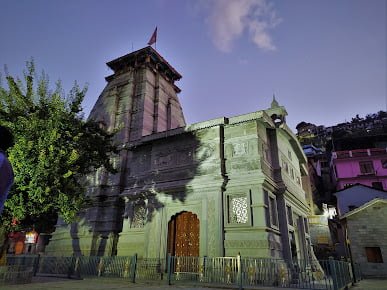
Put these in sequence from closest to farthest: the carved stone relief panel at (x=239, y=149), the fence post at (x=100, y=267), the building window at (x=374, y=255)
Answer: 1. the fence post at (x=100, y=267)
2. the carved stone relief panel at (x=239, y=149)
3. the building window at (x=374, y=255)

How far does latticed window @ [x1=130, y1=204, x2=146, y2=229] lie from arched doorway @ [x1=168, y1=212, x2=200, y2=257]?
7.00ft

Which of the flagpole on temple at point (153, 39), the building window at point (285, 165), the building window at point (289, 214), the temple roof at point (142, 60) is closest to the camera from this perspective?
the building window at point (289, 214)

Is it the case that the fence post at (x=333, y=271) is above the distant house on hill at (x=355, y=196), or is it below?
below

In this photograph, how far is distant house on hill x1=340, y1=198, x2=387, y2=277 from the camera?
1766cm

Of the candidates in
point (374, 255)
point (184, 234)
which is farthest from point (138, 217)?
point (374, 255)

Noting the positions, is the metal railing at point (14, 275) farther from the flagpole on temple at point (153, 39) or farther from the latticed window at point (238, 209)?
Result: the flagpole on temple at point (153, 39)

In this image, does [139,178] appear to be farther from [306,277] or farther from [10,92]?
[306,277]

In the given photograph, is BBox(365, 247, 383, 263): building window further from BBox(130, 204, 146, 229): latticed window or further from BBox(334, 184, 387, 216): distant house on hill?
BBox(130, 204, 146, 229): latticed window

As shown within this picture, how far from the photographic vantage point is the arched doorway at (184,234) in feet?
43.6

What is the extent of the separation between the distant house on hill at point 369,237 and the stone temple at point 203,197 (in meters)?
4.50

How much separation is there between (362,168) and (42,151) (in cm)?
3554

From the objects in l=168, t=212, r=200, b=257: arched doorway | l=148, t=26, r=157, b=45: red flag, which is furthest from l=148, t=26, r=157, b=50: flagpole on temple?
l=168, t=212, r=200, b=257: arched doorway

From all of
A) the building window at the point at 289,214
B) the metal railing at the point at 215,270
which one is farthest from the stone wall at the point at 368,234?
the building window at the point at 289,214

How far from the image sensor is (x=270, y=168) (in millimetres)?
14156
